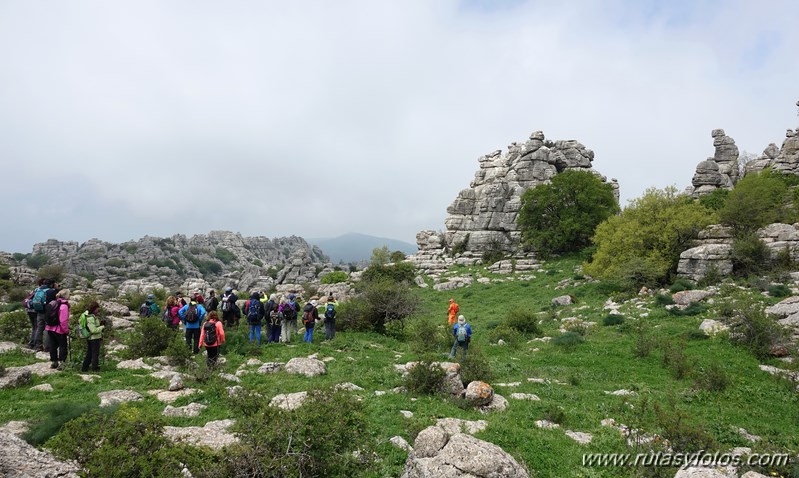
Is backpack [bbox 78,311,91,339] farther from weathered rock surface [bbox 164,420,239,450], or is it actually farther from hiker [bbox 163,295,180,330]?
weathered rock surface [bbox 164,420,239,450]

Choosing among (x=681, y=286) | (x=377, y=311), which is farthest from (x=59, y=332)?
(x=681, y=286)

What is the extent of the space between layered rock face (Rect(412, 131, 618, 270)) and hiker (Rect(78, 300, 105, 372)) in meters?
42.0

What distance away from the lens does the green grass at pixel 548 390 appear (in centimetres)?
847

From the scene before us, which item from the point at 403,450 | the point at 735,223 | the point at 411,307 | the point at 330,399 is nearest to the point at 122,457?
the point at 330,399

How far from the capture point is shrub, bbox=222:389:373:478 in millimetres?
5648

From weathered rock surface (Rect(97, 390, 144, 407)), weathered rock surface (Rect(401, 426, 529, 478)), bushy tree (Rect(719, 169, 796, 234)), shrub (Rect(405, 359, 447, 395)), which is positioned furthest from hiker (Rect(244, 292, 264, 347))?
bushy tree (Rect(719, 169, 796, 234))

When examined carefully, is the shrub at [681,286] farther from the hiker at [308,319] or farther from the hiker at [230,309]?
the hiker at [230,309]

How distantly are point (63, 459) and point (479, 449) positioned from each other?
5.56m

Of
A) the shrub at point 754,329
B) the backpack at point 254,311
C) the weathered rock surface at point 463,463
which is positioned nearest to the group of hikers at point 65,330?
the backpack at point 254,311

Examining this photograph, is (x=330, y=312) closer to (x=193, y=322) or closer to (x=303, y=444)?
(x=193, y=322)

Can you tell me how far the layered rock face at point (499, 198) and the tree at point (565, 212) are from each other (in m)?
5.74

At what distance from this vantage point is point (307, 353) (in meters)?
16.4

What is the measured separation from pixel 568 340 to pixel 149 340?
57.9 ft

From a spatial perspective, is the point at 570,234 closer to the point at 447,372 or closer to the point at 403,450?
the point at 447,372
